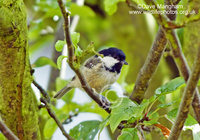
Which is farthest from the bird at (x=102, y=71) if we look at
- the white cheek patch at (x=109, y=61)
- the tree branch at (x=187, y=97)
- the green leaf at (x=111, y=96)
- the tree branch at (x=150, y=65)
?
the tree branch at (x=187, y=97)

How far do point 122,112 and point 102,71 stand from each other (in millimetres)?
1116

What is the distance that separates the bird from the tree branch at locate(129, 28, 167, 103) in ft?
2.56

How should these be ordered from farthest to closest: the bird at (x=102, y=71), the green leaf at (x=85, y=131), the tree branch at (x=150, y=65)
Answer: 1. the bird at (x=102, y=71)
2. the green leaf at (x=85, y=131)
3. the tree branch at (x=150, y=65)

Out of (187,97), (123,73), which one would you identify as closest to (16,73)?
(187,97)

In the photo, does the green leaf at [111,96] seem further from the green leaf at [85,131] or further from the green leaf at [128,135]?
the green leaf at [128,135]

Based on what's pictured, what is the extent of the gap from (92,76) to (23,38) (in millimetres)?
1066

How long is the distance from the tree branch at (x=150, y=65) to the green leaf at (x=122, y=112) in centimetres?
18

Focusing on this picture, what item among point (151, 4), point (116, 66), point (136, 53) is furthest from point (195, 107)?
point (136, 53)

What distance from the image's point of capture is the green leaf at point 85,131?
1614 millimetres

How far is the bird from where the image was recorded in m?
2.33

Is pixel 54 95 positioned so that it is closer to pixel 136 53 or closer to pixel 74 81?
pixel 74 81

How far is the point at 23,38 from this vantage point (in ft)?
4.26

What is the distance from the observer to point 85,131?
163 cm

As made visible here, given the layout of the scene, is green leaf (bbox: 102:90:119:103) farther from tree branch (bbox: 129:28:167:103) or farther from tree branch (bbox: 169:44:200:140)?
tree branch (bbox: 169:44:200:140)
